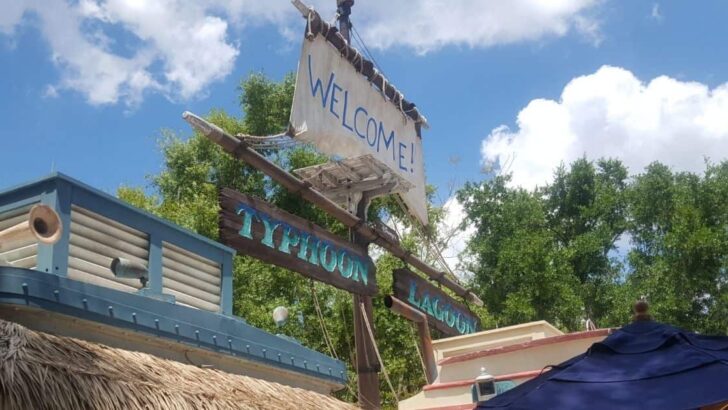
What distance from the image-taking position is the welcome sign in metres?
6.02

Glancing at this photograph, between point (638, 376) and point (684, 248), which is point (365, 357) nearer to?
point (638, 376)

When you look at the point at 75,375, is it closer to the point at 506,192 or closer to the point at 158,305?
the point at 158,305

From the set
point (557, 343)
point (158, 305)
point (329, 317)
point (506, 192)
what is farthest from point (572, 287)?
point (158, 305)

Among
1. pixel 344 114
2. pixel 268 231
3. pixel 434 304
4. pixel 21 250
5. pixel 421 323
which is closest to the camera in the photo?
pixel 21 250

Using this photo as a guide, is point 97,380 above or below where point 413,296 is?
below

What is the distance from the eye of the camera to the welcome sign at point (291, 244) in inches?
237

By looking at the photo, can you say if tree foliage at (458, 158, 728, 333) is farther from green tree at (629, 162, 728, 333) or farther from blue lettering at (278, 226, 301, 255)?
blue lettering at (278, 226, 301, 255)

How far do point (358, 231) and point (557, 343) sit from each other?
276 cm

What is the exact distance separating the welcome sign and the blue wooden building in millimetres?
665

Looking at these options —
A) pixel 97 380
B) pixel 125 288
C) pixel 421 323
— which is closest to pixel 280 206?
pixel 421 323

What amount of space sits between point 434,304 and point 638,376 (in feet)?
19.2

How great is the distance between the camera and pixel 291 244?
269 inches

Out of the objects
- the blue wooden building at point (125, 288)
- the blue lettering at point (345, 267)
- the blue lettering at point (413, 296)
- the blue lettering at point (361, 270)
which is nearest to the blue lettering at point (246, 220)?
the blue wooden building at point (125, 288)

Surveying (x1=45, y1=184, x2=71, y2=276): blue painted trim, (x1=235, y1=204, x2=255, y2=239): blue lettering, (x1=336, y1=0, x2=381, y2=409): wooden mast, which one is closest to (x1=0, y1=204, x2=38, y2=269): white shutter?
(x1=45, y1=184, x2=71, y2=276): blue painted trim
